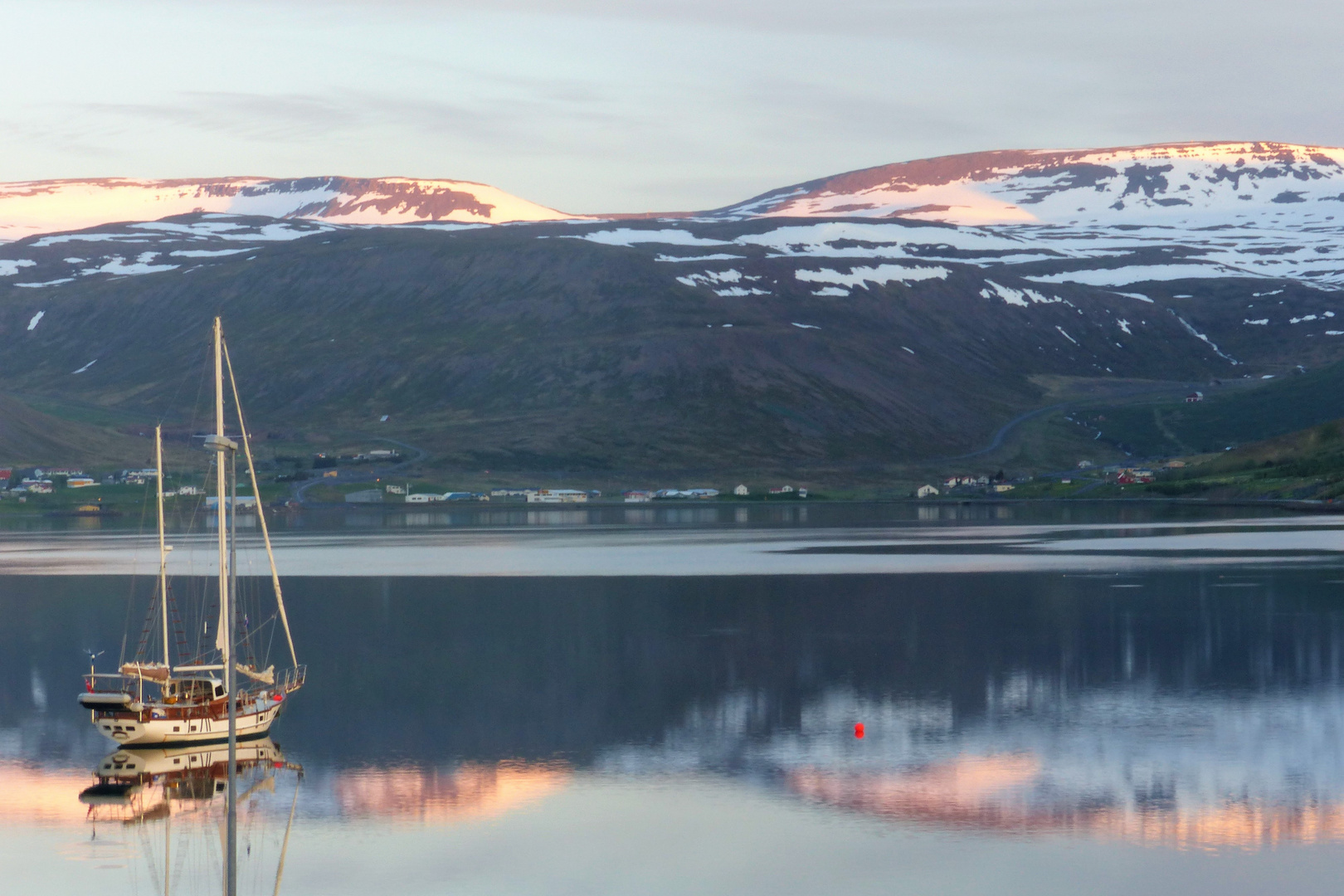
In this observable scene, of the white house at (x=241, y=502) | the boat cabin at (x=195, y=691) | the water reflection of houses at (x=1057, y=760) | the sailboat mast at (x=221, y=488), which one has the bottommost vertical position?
the water reflection of houses at (x=1057, y=760)

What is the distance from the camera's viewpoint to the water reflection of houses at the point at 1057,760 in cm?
3228

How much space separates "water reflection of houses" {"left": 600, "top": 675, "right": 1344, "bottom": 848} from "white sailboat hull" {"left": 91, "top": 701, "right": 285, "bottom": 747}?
8.90 m

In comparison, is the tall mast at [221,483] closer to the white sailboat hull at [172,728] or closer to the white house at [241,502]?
the white sailboat hull at [172,728]

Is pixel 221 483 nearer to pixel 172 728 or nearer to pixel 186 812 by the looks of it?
pixel 186 812

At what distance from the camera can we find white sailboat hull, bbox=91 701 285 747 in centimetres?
3988

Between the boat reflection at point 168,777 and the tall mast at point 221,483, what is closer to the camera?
the tall mast at point 221,483

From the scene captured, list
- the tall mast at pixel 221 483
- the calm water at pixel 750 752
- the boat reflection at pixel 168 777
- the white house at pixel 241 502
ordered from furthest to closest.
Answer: the white house at pixel 241 502
the boat reflection at pixel 168 777
the calm water at pixel 750 752
the tall mast at pixel 221 483

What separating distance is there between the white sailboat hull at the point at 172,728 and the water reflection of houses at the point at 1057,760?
8.90 meters

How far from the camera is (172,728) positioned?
40062 millimetres

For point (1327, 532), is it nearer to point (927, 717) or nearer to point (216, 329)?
point (927, 717)

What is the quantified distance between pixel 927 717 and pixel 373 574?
5355cm

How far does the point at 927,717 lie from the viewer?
143 ft

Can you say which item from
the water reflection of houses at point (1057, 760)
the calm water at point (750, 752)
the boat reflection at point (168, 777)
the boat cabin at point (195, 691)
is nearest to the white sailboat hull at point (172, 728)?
the boat reflection at point (168, 777)

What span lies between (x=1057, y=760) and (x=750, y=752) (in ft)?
23.4
